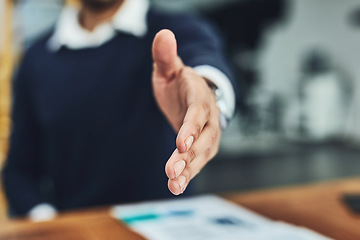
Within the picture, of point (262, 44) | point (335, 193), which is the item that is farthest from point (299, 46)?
point (335, 193)

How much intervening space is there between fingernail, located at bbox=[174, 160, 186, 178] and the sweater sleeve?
81 centimetres

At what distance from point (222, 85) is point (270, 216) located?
13.2 inches

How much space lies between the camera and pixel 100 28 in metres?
0.93

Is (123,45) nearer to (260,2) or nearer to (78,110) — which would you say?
(78,110)

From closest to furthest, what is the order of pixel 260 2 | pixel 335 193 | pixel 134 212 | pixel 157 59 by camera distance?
pixel 157 59 → pixel 134 212 → pixel 335 193 → pixel 260 2

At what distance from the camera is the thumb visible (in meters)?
0.36

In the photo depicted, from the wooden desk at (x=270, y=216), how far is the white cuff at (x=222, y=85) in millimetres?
268

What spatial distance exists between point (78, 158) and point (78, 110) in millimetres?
124

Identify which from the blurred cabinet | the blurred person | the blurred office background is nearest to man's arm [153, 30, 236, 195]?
the blurred person

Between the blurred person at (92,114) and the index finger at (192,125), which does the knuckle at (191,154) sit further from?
the blurred person at (92,114)

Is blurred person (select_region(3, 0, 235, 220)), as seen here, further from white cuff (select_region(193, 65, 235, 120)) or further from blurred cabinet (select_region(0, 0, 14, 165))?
blurred cabinet (select_region(0, 0, 14, 165))

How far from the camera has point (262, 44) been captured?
5.42 m

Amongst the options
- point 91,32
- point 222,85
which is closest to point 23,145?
point 91,32

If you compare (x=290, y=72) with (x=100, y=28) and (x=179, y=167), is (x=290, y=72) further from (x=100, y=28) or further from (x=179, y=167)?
(x=179, y=167)
